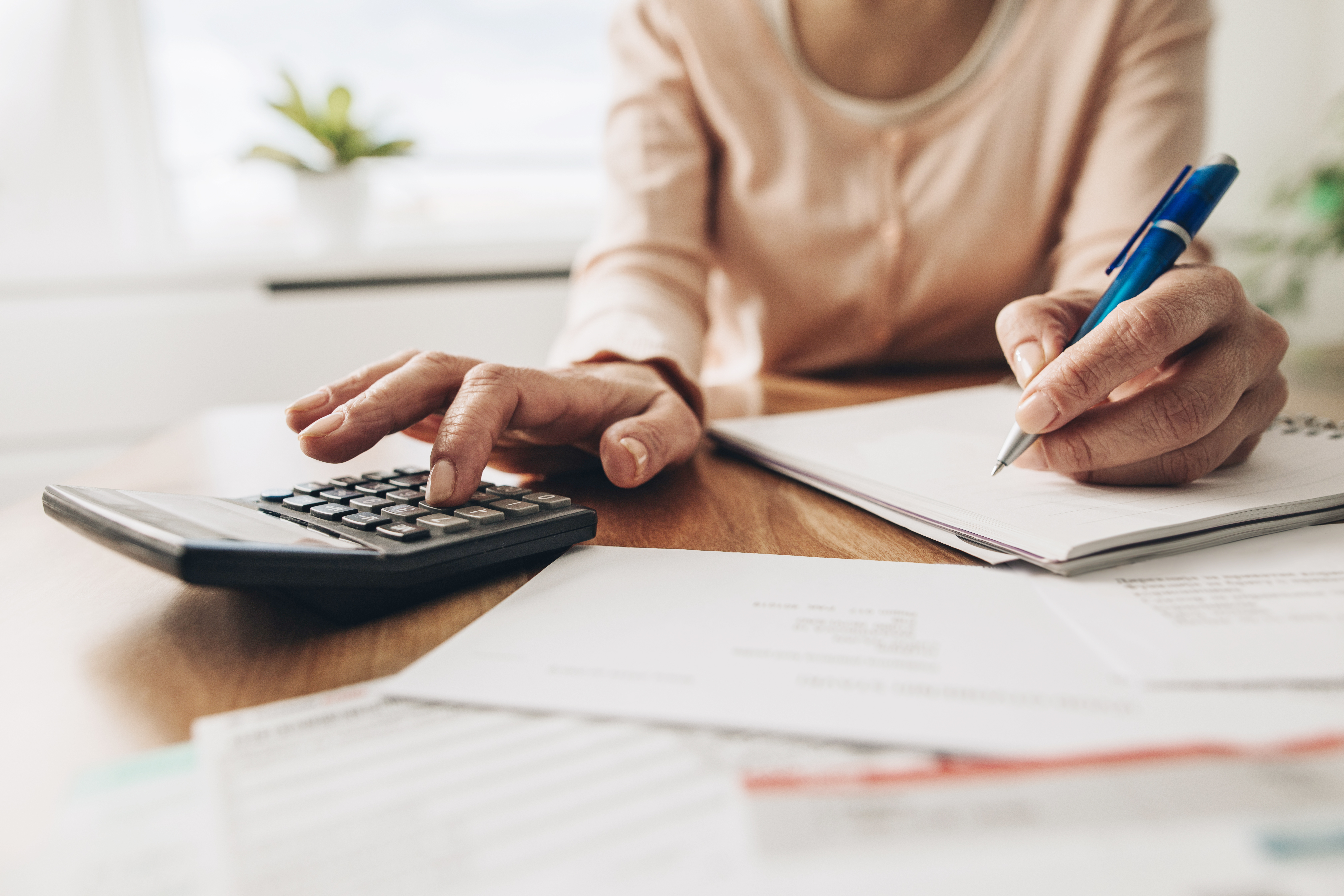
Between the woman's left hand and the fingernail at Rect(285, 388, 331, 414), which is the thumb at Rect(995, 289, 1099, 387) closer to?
the woman's left hand

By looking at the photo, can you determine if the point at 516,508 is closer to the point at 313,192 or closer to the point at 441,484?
the point at 441,484

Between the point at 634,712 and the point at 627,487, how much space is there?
26 cm

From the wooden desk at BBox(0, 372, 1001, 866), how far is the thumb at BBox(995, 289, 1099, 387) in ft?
0.41

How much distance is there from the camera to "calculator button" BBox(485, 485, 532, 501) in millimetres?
407

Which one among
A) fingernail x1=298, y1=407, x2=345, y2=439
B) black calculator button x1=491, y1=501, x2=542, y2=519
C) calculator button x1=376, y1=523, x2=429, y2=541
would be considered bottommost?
black calculator button x1=491, y1=501, x2=542, y2=519

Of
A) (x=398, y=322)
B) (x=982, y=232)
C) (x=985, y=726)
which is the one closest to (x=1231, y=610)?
(x=985, y=726)

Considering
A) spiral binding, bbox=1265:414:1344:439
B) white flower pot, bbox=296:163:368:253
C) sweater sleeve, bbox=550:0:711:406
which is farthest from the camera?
white flower pot, bbox=296:163:368:253

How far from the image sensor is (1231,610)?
29 cm

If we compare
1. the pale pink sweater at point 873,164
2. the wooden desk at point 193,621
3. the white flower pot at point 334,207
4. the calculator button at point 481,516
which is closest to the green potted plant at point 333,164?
the white flower pot at point 334,207

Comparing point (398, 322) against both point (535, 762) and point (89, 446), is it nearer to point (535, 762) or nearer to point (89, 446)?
point (89, 446)

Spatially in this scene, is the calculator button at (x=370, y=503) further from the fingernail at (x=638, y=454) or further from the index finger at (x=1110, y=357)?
the index finger at (x=1110, y=357)

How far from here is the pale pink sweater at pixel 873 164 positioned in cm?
83

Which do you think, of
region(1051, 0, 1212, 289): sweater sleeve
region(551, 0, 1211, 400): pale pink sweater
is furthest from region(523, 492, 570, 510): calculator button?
region(1051, 0, 1212, 289): sweater sleeve

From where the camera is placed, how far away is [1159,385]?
425 millimetres
